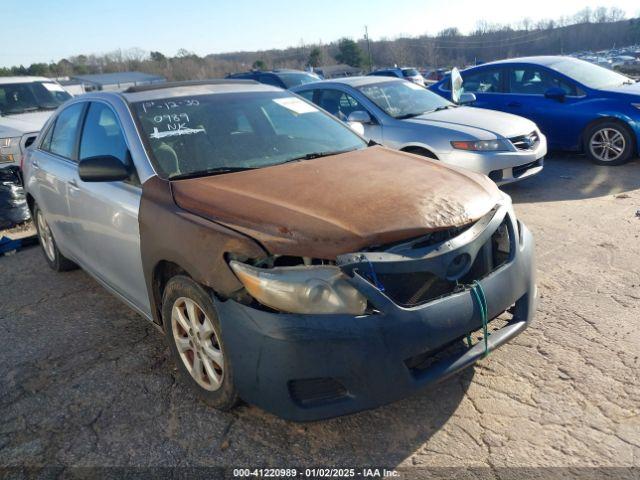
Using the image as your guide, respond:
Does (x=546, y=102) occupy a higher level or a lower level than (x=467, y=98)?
lower

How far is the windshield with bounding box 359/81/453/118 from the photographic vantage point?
22.6 feet

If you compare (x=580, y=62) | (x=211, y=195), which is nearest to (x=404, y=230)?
(x=211, y=195)

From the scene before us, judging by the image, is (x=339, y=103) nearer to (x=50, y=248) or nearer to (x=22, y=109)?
(x=50, y=248)

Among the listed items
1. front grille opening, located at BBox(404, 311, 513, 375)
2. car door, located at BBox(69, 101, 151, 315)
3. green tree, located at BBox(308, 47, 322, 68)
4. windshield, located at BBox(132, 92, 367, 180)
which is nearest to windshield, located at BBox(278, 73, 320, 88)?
windshield, located at BBox(132, 92, 367, 180)

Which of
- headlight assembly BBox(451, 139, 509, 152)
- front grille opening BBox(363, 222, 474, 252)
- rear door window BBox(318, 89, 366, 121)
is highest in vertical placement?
rear door window BBox(318, 89, 366, 121)

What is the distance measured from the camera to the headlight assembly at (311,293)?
2.15 m

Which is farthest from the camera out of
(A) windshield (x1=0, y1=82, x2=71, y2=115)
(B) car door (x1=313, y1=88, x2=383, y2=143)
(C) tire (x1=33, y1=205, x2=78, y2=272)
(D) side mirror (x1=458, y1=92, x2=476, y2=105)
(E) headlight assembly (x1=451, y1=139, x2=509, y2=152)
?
(A) windshield (x1=0, y1=82, x2=71, y2=115)

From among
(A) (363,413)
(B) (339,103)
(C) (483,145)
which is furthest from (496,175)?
(A) (363,413)

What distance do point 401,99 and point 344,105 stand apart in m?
0.79

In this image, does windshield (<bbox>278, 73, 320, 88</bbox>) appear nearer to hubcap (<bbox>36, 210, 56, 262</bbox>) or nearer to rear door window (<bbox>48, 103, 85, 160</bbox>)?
hubcap (<bbox>36, 210, 56, 262</bbox>)

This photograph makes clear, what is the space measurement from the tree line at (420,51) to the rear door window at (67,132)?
6580cm

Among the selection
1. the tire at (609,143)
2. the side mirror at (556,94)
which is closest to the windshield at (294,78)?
the side mirror at (556,94)

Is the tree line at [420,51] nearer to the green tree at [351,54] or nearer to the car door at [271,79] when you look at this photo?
the green tree at [351,54]

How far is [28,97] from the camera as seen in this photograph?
966 centimetres
